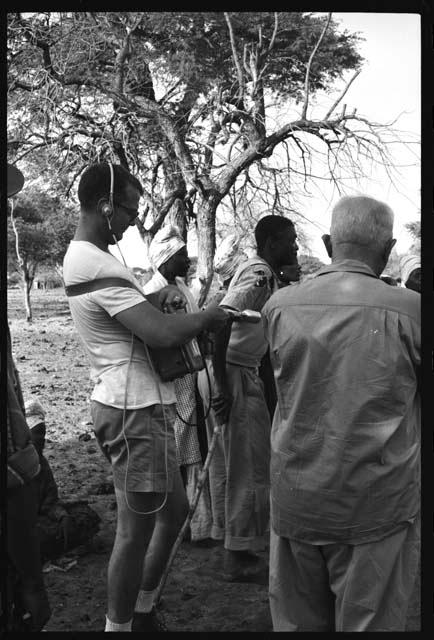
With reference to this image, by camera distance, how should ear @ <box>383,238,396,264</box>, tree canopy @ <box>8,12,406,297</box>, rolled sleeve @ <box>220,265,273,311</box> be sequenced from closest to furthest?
1. ear @ <box>383,238,396,264</box>
2. rolled sleeve @ <box>220,265,273,311</box>
3. tree canopy @ <box>8,12,406,297</box>

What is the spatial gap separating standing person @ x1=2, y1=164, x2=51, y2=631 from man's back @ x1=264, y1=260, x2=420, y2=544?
92 centimetres

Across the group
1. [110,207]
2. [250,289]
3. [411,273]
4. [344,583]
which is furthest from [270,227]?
[344,583]

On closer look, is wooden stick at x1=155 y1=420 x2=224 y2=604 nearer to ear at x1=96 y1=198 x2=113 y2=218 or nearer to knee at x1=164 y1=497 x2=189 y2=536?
knee at x1=164 y1=497 x2=189 y2=536

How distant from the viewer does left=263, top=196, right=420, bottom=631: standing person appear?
6.14 ft

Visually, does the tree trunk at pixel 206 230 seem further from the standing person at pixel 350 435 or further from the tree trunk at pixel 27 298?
the standing person at pixel 350 435

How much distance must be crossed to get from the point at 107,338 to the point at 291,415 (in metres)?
0.81

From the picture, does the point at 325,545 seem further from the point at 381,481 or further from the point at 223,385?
the point at 223,385

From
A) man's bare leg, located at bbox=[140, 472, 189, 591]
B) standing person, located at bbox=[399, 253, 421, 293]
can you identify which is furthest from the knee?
standing person, located at bbox=[399, 253, 421, 293]

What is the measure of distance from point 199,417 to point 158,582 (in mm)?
1354

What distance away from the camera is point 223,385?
143 inches

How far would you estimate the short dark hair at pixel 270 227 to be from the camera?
3.63 metres

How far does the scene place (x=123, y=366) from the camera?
2492mm
